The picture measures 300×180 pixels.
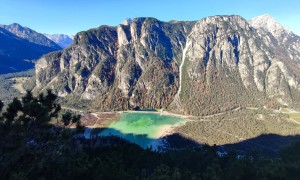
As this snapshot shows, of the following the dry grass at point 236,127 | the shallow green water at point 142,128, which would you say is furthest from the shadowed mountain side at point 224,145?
the dry grass at point 236,127

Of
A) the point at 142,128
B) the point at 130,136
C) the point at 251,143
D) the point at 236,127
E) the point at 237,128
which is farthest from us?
the point at 142,128

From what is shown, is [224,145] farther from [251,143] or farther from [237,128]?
[237,128]

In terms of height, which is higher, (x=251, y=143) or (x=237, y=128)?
(x=237, y=128)

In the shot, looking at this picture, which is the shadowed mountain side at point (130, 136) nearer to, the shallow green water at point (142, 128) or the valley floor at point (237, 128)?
the shallow green water at point (142, 128)

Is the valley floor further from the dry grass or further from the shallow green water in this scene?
the shallow green water

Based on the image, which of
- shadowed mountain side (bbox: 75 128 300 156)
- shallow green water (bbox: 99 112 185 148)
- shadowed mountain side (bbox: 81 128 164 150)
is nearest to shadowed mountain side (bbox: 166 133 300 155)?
shadowed mountain side (bbox: 75 128 300 156)

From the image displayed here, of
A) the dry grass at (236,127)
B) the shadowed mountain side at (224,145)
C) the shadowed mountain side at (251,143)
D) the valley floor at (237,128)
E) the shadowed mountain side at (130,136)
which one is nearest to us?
the shadowed mountain side at (224,145)

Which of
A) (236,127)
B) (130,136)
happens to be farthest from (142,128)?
(236,127)

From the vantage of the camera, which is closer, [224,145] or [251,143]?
[224,145]
